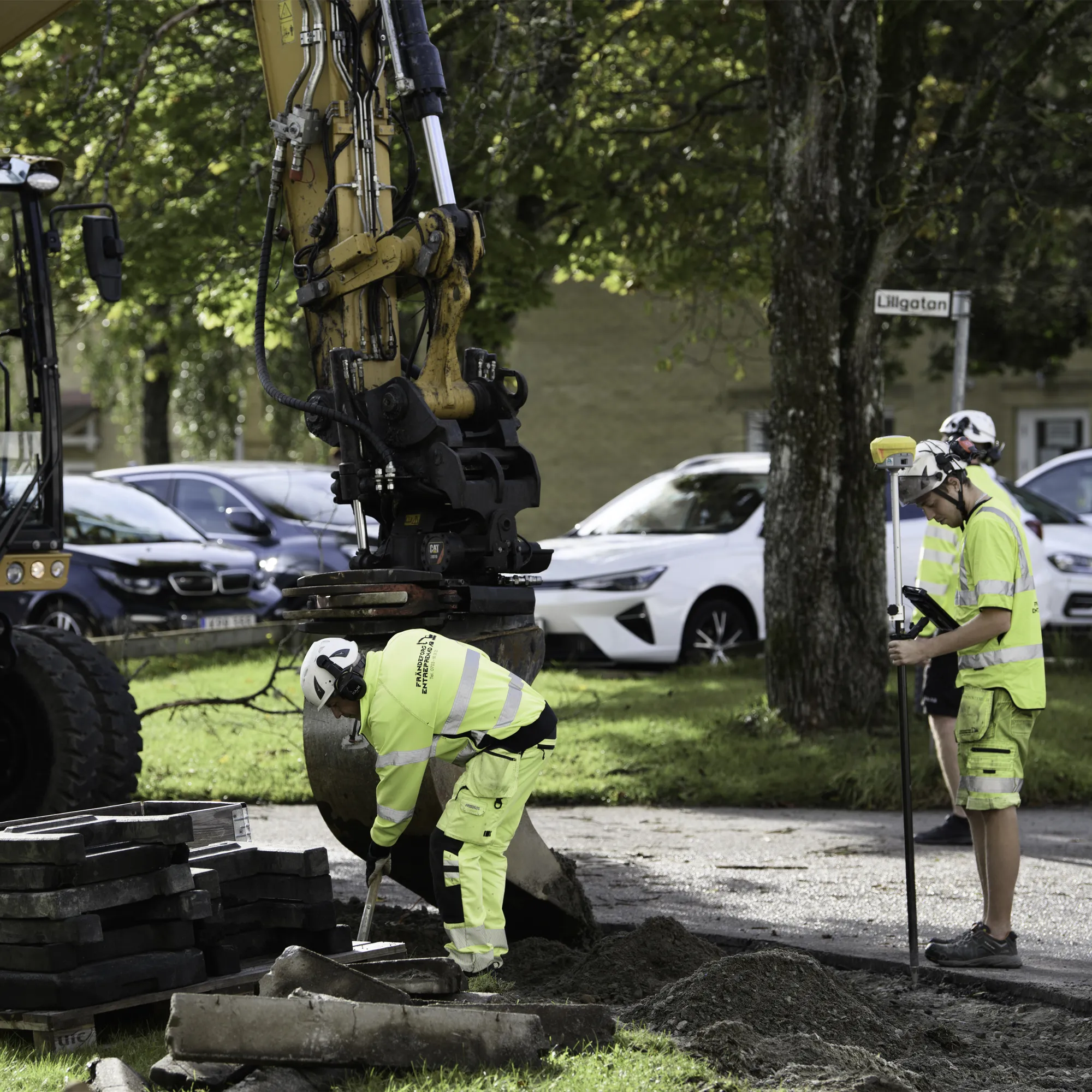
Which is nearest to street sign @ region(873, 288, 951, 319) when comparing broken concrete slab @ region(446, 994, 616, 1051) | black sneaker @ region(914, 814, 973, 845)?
black sneaker @ region(914, 814, 973, 845)

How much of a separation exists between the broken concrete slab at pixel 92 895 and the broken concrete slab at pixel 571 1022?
1.09 meters

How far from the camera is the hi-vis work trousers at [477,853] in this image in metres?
6.26

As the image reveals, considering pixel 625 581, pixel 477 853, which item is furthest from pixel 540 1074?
pixel 625 581

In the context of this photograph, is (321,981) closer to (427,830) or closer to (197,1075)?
(197,1075)

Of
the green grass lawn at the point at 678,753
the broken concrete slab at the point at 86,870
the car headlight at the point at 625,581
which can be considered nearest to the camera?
the broken concrete slab at the point at 86,870

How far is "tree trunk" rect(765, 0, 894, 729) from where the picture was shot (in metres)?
11.4

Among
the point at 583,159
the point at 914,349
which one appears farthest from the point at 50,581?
the point at 914,349

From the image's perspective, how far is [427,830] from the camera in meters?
6.92

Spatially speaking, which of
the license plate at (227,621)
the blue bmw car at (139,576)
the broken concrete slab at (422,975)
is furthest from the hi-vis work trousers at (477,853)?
the license plate at (227,621)

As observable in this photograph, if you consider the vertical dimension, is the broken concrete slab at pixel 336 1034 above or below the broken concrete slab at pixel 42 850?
below

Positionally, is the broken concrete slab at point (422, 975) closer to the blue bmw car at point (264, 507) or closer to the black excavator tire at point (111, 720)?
the black excavator tire at point (111, 720)

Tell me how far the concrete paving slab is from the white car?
12.7ft

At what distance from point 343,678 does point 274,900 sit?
0.90 m

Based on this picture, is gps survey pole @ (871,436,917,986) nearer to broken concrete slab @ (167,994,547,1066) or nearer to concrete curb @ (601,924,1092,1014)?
concrete curb @ (601,924,1092,1014)
